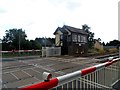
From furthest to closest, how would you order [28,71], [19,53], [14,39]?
[14,39], [19,53], [28,71]

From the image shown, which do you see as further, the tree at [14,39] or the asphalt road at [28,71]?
the tree at [14,39]

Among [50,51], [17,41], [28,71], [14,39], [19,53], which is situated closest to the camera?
[28,71]

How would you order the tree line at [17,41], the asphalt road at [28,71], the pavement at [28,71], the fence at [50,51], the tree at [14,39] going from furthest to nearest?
the tree at [14,39] → the tree line at [17,41] → the fence at [50,51] → the pavement at [28,71] → the asphalt road at [28,71]

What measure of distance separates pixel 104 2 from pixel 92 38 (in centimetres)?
3855

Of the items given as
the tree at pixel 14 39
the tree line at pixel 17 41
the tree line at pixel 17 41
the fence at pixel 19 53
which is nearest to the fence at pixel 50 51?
the fence at pixel 19 53

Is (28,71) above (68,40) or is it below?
below

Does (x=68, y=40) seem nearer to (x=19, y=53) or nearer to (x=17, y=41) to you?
(x=19, y=53)

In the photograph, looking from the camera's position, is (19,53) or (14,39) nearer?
(19,53)

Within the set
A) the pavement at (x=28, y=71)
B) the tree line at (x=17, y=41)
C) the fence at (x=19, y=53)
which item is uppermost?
the tree line at (x=17, y=41)

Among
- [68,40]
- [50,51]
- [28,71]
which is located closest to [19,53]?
[50,51]

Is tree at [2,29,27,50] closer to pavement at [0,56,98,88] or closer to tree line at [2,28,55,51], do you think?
tree line at [2,28,55,51]

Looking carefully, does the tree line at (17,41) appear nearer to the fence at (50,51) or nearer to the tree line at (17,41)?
the tree line at (17,41)

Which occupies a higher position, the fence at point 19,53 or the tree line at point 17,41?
the tree line at point 17,41

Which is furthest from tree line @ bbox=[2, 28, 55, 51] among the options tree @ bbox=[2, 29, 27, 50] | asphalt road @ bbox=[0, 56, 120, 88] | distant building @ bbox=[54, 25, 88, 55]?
asphalt road @ bbox=[0, 56, 120, 88]
